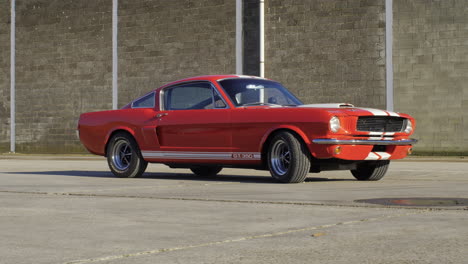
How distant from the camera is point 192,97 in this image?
11672mm

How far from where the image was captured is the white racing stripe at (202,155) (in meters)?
10.8

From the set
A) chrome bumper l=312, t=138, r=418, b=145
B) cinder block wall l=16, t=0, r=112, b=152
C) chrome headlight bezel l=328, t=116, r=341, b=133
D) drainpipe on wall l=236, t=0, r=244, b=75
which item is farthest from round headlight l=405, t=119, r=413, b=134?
cinder block wall l=16, t=0, r=112, b=152

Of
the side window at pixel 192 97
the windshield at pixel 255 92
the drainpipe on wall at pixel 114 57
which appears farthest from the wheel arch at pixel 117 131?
the drainpipe on wall at pixel 114 57

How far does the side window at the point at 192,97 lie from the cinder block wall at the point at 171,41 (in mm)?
15175

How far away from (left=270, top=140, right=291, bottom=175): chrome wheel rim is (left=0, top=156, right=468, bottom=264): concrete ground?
2.84 ft

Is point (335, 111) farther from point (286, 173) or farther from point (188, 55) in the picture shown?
point (188, 55)

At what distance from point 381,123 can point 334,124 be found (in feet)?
3.01

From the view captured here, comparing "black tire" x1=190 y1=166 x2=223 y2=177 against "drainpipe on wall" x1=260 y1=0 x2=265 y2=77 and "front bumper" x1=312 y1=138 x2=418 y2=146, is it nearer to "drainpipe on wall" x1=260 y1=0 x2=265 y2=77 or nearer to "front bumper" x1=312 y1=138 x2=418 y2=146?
"front bumper" x1=312 y1=138 x2=418 y2=146

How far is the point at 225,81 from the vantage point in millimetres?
11508

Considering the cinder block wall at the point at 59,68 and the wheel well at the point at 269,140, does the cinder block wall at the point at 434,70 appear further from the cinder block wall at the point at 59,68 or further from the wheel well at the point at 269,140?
the wheel well at the point at 269,140

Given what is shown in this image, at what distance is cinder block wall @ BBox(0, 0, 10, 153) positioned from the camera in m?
32.4

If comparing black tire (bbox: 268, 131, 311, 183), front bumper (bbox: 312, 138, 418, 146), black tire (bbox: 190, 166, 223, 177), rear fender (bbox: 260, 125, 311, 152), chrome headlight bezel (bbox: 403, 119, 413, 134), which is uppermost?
chrome headlight bezel (bbox: 403, 119, 413, 134)

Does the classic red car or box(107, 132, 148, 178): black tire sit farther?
box(107, 132, 148, 178): black tire

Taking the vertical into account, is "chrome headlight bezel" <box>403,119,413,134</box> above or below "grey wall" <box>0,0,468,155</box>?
below
